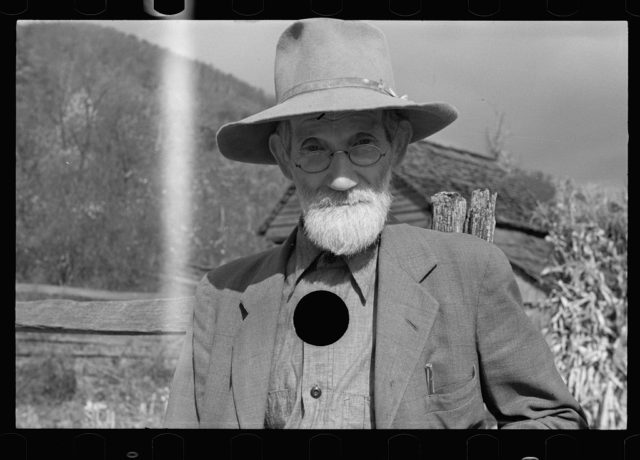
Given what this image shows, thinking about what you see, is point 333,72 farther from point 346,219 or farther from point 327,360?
point 327,360

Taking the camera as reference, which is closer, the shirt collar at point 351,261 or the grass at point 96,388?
the shirt collar at point 351,261

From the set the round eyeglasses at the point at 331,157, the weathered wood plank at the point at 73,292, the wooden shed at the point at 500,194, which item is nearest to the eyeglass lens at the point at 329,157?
the round eyeglasses at the point at 331,157

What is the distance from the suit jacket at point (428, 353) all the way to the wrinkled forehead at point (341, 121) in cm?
36

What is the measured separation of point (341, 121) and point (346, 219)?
0.31 metres

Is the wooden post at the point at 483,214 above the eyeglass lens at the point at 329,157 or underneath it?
underneath

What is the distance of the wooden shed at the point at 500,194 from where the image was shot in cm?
592

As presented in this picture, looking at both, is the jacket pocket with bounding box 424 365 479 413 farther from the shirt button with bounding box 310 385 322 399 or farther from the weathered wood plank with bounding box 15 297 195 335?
the weathered wood plank with bounding box 15 297 195 335

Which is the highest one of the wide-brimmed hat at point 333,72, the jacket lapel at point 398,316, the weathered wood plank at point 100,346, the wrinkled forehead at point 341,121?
the wide-brimmed hat at point 333,72

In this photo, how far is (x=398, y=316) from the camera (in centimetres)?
236

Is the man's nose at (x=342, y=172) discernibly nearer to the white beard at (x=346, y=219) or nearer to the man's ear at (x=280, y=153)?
the white beard at (x=346, y=219)

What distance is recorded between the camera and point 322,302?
252cm

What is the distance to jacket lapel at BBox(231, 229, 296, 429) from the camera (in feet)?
7.85

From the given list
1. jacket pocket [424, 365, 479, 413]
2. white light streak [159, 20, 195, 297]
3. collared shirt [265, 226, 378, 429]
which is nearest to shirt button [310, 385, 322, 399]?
collared shirt [265, 226, 378, 429]
